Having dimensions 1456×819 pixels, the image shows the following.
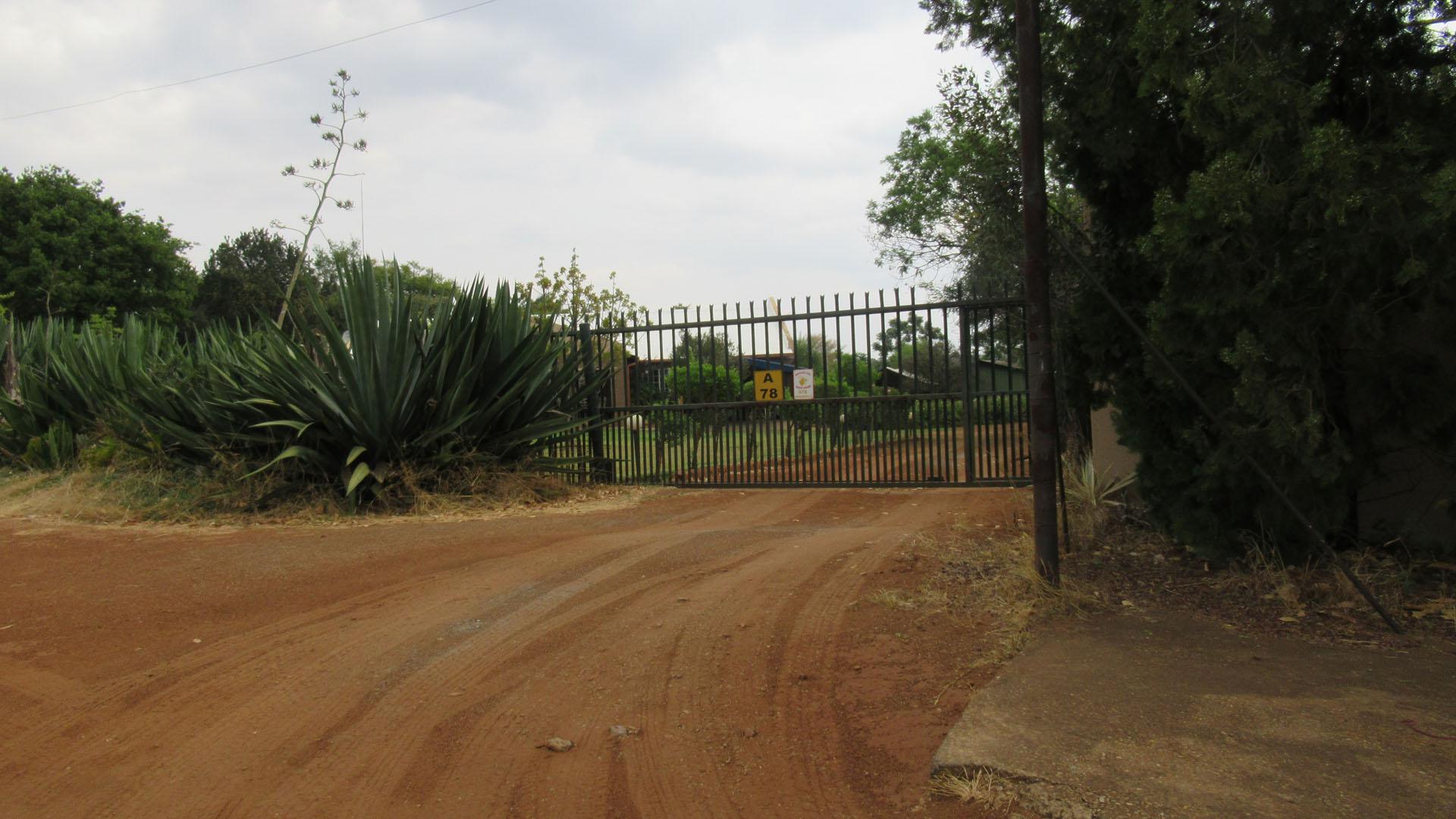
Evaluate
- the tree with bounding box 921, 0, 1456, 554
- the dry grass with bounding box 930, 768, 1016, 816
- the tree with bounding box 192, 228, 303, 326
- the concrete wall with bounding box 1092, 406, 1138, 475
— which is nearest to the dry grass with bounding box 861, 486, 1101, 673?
the tree with bounding box 921, 0, 1456, 554

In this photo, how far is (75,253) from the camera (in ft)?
→ 121

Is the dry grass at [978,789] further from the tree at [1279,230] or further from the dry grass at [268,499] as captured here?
the dry grass at [268,499]

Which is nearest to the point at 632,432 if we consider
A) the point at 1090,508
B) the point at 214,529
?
the point at 214,529

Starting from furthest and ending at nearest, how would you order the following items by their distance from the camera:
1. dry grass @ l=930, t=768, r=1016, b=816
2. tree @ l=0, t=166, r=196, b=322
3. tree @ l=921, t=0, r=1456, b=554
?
tree @ l=0, t=166, r=196, b=322 → tree @ l=921, t=0, r=1456, b=554 → dry grass @ l=930, t=768, r=1016, b=816

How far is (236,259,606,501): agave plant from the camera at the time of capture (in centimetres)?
1013

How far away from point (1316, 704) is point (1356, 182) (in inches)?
90.3

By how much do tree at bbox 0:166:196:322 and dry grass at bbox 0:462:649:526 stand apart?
27537mm

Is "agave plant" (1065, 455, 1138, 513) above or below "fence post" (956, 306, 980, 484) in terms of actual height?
below

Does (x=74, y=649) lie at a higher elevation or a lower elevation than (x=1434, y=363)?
lower

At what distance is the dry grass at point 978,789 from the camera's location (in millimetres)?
3119

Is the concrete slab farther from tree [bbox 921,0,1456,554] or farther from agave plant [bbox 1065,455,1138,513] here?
agave plant [bbox 1065,455,1138,513]

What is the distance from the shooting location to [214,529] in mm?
9648

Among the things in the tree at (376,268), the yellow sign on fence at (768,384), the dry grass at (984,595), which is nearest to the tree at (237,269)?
the tree at (376,268)

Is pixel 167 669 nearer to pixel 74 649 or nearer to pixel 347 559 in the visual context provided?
pixel 74 649
